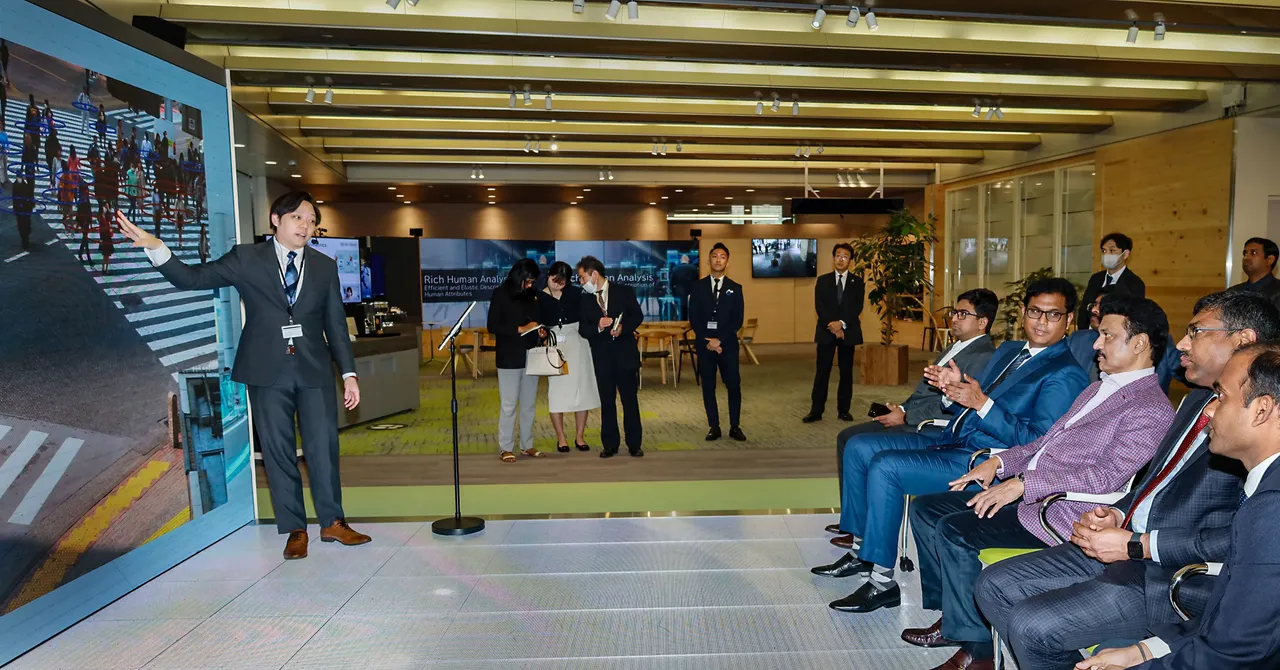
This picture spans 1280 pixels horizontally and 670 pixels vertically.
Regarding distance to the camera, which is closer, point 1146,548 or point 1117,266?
point 1146,548

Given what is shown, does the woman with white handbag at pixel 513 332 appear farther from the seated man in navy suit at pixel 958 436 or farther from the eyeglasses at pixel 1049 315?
the eyeglasses at pixel 1049 315

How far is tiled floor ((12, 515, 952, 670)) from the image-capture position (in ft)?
9.73

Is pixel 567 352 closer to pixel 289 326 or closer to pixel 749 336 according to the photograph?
pixel 289 326

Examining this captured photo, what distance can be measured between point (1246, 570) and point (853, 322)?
6698 mm

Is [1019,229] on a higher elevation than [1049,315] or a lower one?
higher

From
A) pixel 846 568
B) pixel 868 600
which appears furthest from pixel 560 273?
pixel 868 600

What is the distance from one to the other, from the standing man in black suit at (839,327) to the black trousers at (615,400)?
7.21 ft

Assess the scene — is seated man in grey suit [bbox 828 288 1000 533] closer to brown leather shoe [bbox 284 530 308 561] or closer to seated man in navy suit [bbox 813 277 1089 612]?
seated man in navy suit [bbox 813 277 1089 612]

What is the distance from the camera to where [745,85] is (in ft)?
26.0

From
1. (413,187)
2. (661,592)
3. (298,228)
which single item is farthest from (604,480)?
(413,187)

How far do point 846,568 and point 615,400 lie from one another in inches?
122

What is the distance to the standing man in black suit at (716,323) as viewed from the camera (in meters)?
7.05

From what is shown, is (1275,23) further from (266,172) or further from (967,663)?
(266,172)

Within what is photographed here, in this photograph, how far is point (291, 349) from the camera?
13.2 feet
